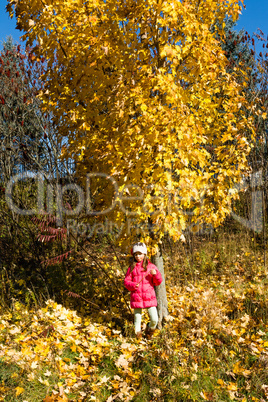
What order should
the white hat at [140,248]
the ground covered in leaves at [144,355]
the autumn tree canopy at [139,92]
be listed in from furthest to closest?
1. the white hat at [140,248]
2. the autumn tree canopy at [139,92]
3. the ground covered in leaves at [144,355]

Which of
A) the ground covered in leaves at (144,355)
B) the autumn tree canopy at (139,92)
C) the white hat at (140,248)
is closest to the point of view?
the ground covered in leaves at (144,355)

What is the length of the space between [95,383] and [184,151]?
2.22 metres

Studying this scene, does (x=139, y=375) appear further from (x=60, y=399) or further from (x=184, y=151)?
(x=184, y=151)

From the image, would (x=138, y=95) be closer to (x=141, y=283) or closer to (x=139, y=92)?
(x=139, y=92)

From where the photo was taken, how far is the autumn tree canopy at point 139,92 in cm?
300

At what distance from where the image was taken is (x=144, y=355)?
3182 millimetres

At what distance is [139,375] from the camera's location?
292cm

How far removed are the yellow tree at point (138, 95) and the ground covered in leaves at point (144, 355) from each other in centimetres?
108

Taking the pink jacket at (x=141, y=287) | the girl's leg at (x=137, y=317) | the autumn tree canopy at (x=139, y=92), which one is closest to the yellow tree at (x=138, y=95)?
the autumn tree canopy at (x=139, y=92)


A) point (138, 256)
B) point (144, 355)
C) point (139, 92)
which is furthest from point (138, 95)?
point (144, 355)

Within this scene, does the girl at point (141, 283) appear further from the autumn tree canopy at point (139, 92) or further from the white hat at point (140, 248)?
the autumn tree canopy at point (139, 92)

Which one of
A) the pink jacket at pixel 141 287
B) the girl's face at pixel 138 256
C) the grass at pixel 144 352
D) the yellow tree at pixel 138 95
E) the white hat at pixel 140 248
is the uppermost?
the yellow tree at pixel 138 95

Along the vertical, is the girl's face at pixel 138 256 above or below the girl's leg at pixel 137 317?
above

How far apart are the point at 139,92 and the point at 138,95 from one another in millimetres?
31
